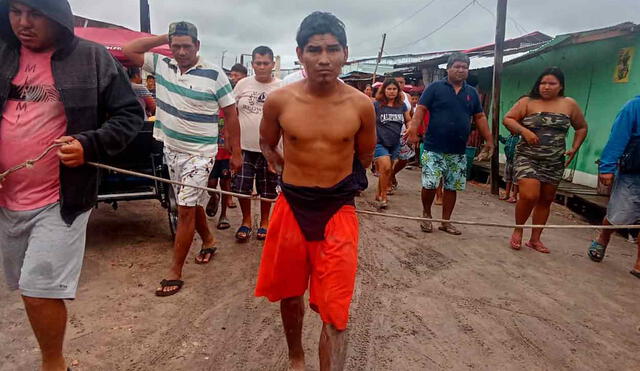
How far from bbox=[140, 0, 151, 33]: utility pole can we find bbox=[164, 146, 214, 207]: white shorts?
472 inches

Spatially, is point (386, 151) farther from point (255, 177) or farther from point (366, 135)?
point (366, 135)

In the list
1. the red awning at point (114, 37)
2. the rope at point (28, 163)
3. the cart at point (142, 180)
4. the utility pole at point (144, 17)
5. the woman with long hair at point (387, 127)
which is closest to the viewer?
the rope at point (28, 163)

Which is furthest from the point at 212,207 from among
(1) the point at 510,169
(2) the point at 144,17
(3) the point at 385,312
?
(2) the point at 144,17

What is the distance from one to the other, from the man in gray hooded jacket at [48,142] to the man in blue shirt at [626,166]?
4.41 meters

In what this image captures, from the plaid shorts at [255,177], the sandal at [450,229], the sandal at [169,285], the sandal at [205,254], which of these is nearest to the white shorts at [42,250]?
the sandal at [169,285]

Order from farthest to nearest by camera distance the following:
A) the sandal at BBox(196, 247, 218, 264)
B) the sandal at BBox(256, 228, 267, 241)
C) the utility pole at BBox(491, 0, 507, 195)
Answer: the utility pole at BBox(491, 0, 507, 195)
the sandal at BBox(256, 228, 267, 241)
the sandal at BBox(196, 247, 218, 264)

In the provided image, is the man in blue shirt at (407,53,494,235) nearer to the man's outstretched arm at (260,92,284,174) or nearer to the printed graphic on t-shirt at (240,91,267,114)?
the printed graphic on t-shirt at (240,91,267,114)

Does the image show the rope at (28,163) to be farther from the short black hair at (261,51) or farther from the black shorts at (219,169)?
the black shorts at (219,169)

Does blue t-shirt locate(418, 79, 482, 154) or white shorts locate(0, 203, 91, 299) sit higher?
blue t-shirt locate(418, 79, 482, 154)

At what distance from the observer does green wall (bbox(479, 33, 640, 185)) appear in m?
7.30

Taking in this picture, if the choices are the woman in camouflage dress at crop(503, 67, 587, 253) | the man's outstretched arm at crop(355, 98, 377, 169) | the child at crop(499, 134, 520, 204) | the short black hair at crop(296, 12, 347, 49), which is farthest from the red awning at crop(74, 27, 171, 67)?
the man's outstretched arm at crop(355, 98, 377, 169)

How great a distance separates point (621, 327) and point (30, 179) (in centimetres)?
393

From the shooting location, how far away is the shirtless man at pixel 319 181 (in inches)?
84.4

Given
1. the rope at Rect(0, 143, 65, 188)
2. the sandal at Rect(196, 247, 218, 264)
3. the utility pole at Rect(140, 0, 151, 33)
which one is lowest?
the sandal at Rect(196, 247, 218, 264)
